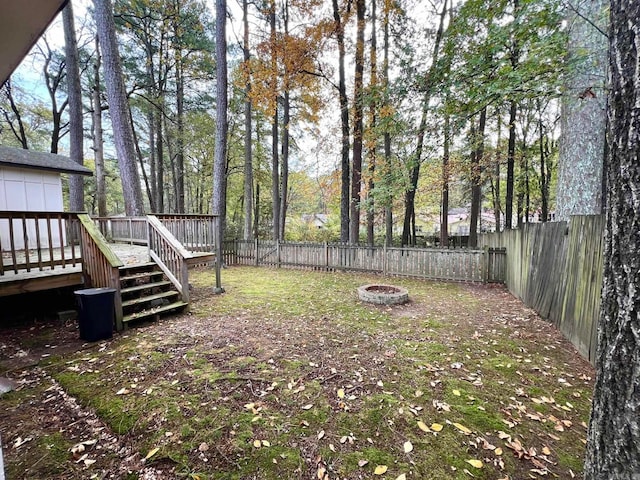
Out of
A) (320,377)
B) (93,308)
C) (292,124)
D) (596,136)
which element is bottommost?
(320,377)

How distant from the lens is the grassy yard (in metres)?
2.06

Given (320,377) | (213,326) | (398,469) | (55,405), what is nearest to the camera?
(398,469)

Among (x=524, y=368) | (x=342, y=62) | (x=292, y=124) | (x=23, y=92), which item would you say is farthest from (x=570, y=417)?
(x=23, y=92)

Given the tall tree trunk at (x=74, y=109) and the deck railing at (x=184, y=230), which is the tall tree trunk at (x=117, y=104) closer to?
the deck railing at (x=184, y=230)

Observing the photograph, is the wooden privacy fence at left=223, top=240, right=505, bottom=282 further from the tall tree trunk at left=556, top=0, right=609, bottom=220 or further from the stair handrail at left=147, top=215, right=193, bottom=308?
the stair handrail at left=147, top=215, right=193, bottom=308

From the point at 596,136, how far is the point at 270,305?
700 cm

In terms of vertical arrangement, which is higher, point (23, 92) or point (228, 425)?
point (23, 92)

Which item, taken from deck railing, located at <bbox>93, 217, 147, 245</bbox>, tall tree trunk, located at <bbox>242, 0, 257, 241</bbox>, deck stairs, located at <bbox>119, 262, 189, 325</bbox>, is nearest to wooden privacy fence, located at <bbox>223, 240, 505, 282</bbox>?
tall tree trunk, located at <bbox>242, 0, 257, 241</bbox>

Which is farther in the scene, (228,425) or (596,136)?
(596,136)

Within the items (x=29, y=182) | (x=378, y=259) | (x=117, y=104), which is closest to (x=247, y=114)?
(x=117, y=104)

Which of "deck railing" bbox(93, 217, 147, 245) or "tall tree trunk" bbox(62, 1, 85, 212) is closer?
"deck railing" bbox(93, 217, 147, 245)

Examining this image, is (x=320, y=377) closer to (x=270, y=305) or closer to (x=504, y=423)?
(x=504, y=423)

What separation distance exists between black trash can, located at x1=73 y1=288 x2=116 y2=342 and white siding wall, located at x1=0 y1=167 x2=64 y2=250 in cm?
435

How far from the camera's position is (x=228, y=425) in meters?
2.45
